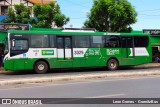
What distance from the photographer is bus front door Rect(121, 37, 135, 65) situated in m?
26.9

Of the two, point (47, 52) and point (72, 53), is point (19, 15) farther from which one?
point (72, 53)

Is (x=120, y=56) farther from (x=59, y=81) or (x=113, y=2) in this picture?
(x=59, y=81)

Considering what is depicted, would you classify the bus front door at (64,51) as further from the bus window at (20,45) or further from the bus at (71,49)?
the bus window at (20,45)

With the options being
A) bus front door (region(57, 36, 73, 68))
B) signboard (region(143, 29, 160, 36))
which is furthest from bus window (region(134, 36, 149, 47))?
signboard (region(143, 29, 160, 36))

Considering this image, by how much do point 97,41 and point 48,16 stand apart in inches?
253

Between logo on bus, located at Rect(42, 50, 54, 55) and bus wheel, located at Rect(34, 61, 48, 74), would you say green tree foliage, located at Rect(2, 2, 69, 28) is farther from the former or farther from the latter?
bus wheel, located at Rect(34, 61, 48, 74)

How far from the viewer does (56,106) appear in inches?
375

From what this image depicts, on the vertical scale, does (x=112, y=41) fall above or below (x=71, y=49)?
above

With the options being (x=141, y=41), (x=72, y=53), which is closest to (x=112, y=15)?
(x=141, y=41)

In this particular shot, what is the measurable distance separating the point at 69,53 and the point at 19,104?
15.1 m

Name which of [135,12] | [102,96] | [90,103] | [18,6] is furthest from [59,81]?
[135,12]

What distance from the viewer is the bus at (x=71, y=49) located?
22.9 m

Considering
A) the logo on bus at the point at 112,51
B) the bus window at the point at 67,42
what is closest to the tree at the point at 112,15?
the logo on bus at the point at 112,51

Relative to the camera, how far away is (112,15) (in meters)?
31.5
